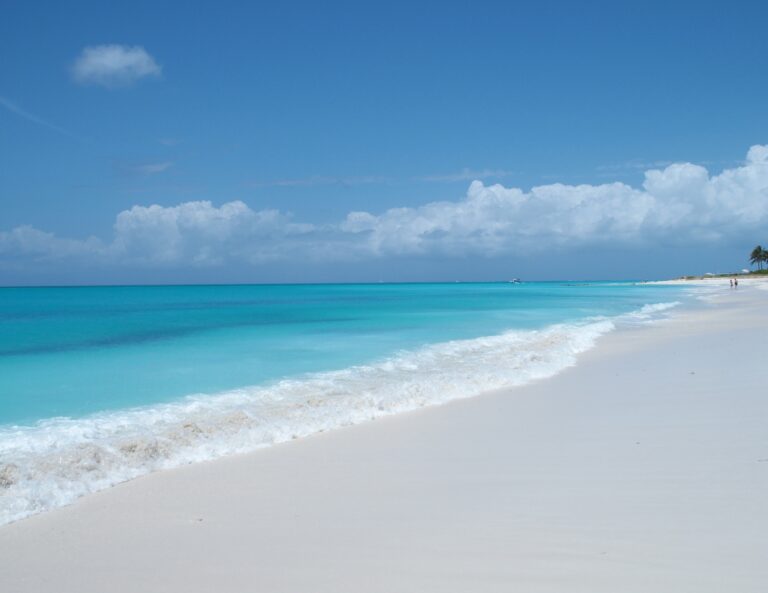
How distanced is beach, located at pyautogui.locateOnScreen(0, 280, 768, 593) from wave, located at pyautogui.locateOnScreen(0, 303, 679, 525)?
1.55 feet

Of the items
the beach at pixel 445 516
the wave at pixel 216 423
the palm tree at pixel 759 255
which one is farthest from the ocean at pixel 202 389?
the palm tree at pixel 759 255

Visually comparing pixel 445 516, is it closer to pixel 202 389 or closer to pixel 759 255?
pixel 202 389

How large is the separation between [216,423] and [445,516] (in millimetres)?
4858

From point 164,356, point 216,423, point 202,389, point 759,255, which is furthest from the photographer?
point 759,255

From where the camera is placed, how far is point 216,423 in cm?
836

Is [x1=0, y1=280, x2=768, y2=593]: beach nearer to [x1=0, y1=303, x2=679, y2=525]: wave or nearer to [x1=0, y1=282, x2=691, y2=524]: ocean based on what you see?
[x1=0, y1=303, x2=679, y2=525]: wave

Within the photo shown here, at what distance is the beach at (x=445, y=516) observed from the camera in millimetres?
3494

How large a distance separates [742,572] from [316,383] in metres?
9.19

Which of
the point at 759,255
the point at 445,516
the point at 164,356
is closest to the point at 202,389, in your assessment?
the point at 164,356

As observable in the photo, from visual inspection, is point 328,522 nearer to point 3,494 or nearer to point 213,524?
point 213,524

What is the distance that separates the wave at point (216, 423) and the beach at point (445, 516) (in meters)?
0.47

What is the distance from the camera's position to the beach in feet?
11.5

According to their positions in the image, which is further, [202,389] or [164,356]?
[164,356]

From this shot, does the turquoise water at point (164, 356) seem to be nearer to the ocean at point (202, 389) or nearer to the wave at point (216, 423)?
the ocean at point (202, 389)
